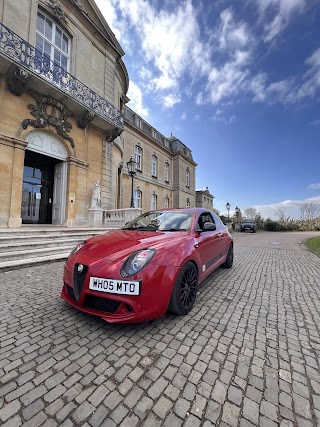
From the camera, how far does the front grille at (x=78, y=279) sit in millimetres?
2480

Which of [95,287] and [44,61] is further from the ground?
[44,61]

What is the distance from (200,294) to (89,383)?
2418 millimetres

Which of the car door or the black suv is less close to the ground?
the black suv

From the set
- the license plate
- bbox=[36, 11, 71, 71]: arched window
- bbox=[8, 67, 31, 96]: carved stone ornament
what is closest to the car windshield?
the license plate

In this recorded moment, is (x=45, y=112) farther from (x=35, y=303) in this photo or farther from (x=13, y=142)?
(x=35, y=303)

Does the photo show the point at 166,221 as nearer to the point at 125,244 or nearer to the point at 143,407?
the point at 125,244

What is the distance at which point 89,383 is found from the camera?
66.4 inches

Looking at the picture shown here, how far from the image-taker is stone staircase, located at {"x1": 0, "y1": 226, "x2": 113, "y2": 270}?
5.47 m

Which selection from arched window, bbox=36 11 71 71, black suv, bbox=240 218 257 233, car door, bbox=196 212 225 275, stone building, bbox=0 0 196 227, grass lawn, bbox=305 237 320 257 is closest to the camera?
car door, bbox=196 212 225 275

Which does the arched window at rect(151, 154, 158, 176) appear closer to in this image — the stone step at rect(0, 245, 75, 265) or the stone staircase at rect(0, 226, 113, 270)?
the stone staircase at rect(0, 226, 113, 270)

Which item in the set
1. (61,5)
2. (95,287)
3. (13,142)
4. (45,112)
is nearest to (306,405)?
(95,287)

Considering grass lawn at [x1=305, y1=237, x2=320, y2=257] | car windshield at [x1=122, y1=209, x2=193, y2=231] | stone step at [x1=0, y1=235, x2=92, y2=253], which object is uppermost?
car windshield at [x1=122, y1=209, x2=193, y2=231]

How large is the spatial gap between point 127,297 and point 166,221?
5.98 ft

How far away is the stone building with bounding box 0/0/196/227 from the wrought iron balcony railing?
0.13ft
